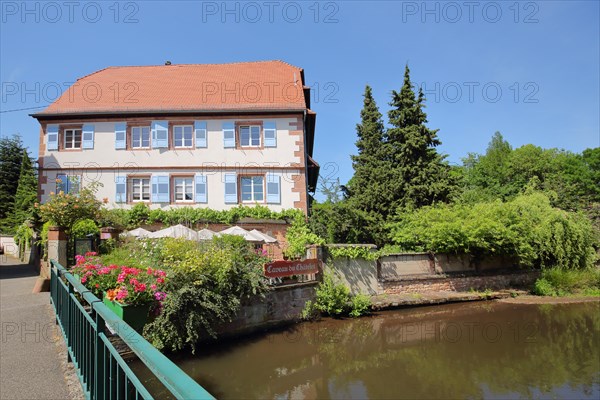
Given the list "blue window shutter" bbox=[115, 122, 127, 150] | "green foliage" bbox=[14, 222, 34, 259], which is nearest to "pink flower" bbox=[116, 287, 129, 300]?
"blue window shutter" bbox=[115, 122, 127, 150]

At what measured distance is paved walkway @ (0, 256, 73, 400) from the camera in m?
4.03

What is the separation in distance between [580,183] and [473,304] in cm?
3317

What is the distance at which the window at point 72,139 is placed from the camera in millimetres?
21078

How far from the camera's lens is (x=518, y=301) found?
18.3 m

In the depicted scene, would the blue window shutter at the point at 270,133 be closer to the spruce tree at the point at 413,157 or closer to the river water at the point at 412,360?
the spruce tree at the point at 413,157

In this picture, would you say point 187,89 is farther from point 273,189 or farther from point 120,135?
point 273,189

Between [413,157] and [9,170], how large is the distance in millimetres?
37253

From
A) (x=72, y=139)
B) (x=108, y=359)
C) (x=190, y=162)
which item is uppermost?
→ (x=72, y=139)

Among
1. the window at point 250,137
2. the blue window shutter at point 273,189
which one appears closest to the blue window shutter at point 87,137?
the window at point 250,137

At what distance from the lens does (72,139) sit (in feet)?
69.4

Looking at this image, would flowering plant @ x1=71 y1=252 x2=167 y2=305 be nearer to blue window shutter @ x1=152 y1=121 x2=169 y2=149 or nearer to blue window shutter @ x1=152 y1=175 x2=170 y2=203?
blue window shutter @ x1=152 y1=175 x2=170 y2=203

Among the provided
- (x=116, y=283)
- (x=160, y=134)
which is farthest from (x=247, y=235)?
(x=116, y=283)

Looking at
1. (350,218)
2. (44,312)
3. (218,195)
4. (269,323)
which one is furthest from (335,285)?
(44,312)

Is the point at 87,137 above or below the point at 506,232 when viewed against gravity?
above
